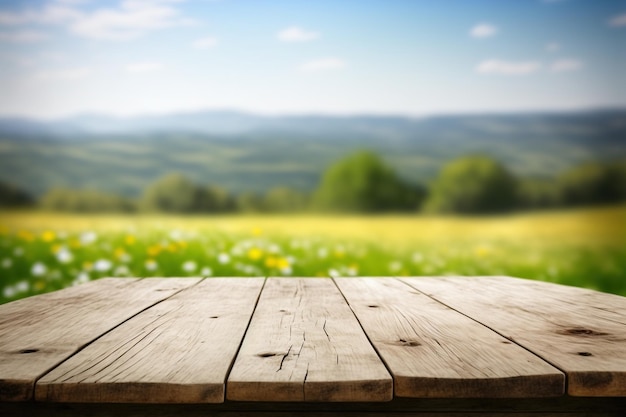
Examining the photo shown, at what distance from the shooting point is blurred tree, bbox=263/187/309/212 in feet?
20.0

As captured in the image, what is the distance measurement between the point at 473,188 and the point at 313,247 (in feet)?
7.77

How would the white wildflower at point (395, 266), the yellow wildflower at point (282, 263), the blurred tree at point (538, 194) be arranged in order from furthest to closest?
the blurred tree at point (538, 194)
the white wildflower at point (395, 266)
the yellow wildflower at point (282, 263)

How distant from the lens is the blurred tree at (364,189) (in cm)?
587

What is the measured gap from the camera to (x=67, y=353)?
3.32 feet

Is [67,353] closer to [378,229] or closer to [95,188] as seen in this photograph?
[378,229]

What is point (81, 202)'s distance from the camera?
240 inches

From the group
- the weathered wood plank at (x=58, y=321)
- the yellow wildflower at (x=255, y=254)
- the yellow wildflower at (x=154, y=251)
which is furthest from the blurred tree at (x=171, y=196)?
the weathered wood plank at (x=58, y=321)

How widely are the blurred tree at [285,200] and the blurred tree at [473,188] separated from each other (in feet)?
4.18

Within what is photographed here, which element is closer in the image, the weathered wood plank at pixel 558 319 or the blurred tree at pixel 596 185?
the weathered wood plank at pixel 558 319

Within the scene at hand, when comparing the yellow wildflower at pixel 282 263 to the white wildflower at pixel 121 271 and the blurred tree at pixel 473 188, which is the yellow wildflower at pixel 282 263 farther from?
the blurred tree at pixel 473 188

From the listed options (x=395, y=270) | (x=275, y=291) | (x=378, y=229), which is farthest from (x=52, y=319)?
(x=378, y=229)

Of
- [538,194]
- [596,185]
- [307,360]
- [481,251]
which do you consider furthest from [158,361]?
[596,185]

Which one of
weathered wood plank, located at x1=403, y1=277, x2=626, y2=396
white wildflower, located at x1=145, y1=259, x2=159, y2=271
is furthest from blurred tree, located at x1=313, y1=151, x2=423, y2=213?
weathered wood plank, located at x1=403, y1=277, x2=626, y2=396

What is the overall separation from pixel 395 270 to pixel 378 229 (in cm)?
151
